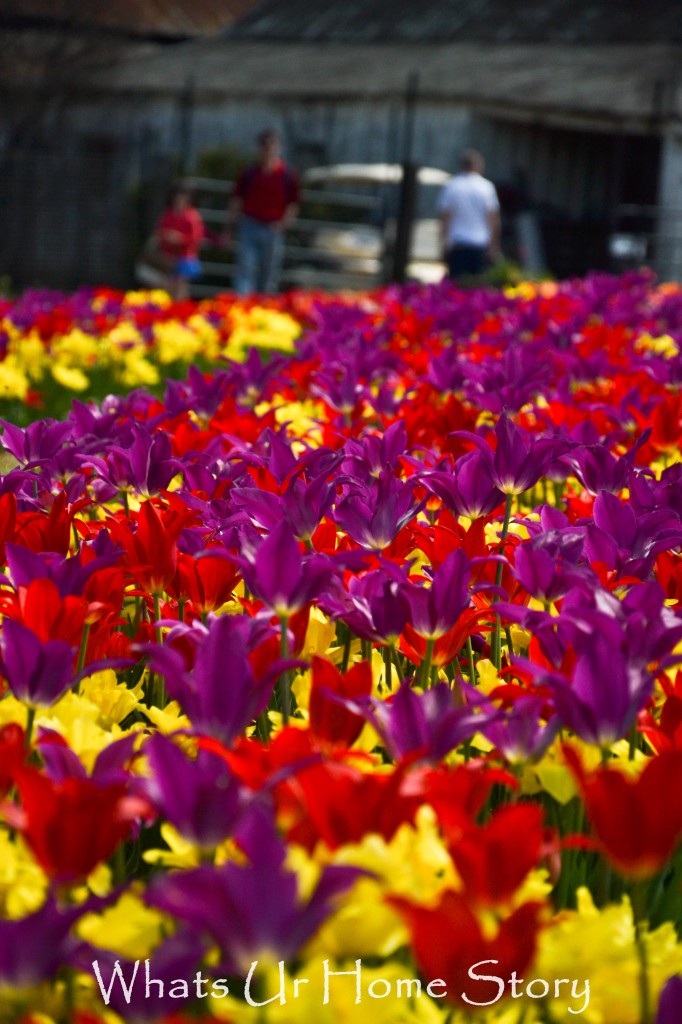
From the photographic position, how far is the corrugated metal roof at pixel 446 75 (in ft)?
93.0

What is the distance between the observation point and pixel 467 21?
38000 mm

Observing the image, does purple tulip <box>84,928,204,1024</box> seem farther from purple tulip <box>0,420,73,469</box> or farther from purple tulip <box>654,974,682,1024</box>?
purple tulip <box>0,420,73,469</box>

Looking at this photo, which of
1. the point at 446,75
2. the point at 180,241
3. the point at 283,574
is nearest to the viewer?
the point at 283,574

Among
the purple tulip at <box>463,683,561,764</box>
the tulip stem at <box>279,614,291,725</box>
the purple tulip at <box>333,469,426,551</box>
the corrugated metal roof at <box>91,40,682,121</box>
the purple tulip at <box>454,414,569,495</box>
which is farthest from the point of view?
the corrugated metal roof at <box>91,40,682,121</box>

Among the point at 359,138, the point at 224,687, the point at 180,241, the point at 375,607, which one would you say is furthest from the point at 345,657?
the point at 359,138

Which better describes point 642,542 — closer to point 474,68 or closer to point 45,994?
point 45,994

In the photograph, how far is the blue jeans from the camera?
15305mm

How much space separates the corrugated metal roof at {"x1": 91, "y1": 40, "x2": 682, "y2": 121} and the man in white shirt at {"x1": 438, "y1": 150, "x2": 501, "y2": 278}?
12.1 meters

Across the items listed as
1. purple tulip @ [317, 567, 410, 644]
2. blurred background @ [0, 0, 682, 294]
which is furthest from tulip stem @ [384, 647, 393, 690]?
blurred background @ [0, 0, 682, 294]

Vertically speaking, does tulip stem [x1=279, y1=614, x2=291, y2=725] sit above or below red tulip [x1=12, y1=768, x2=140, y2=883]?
below

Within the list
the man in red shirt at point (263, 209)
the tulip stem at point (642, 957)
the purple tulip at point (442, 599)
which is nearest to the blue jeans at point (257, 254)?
the man in red shirt at point (263, 209)

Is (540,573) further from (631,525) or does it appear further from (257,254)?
(257,254)

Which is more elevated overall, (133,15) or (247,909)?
(133,15)

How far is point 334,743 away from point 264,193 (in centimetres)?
1388
